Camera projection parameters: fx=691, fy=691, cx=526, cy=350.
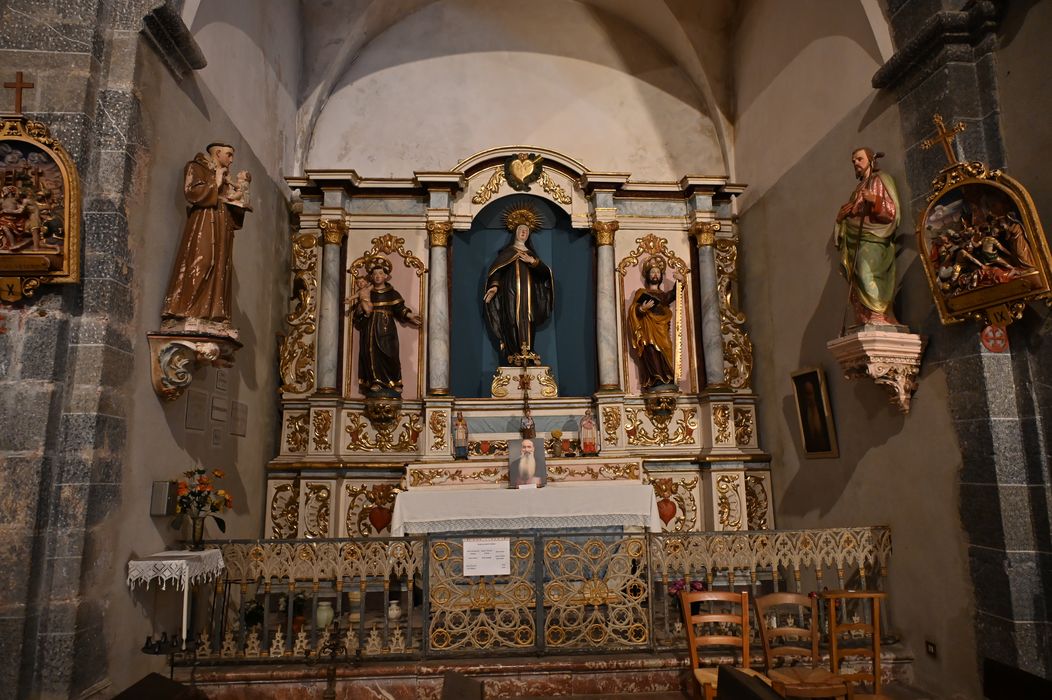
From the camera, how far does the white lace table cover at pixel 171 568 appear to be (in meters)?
4.13

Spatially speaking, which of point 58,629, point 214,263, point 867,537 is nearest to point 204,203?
point 214,263

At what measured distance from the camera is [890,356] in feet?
15.6

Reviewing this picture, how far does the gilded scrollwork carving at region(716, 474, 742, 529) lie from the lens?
7137 millimetres

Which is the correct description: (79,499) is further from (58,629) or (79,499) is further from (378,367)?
(378,367)

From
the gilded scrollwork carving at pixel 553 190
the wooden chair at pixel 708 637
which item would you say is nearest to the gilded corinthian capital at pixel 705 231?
the gilded scrollwork carving at pixel 553 190

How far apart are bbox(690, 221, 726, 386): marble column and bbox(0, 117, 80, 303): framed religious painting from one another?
19.3 ft

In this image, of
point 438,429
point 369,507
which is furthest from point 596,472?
point 369,507

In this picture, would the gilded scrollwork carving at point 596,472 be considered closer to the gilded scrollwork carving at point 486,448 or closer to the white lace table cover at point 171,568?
the gilded scrollwork carving at point 486,448

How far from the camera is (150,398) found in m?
4.55

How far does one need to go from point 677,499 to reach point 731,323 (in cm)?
209

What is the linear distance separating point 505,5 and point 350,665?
7643 millimetres

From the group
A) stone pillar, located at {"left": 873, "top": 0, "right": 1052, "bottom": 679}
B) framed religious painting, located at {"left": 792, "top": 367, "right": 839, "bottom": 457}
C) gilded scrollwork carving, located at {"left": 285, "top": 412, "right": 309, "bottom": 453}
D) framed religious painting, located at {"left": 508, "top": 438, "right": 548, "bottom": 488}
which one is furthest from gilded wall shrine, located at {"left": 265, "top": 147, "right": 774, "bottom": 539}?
stone pillar, located at {"left": 873, "top": 0, "right": 1052, "bottom": 679}

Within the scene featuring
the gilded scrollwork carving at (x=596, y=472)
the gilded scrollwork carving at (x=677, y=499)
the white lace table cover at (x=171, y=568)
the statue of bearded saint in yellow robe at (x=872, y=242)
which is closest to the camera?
the white lace table cover at (x=171, y=568)

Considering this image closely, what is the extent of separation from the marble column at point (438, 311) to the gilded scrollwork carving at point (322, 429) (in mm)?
1107
